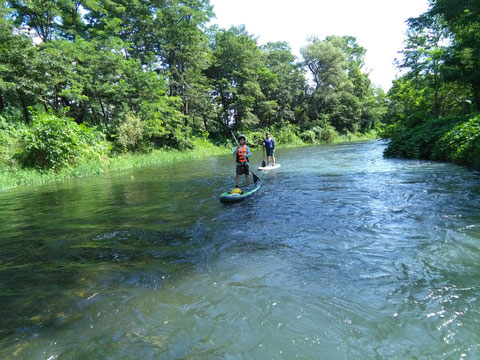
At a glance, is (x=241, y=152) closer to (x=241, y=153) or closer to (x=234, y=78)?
(x=241, y=153)

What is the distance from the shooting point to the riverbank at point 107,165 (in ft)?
45.4

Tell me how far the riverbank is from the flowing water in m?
8.06

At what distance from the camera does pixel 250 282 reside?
12.1 ft

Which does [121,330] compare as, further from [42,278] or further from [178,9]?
[178,9]

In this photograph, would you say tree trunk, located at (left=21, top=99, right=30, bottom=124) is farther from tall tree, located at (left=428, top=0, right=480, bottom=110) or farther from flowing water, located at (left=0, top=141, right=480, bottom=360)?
tall tree, located at (left=428, top=0, right=480, bottom=110)

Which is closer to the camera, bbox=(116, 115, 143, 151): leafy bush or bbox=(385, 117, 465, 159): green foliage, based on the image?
bbox=(385, 117, 465, 159): green foliage

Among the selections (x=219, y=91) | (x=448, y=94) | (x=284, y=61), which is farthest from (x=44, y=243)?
(x=284, y=61)

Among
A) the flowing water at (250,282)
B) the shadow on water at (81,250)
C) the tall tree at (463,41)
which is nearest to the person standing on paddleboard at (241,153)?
the shadow on water at (81,250)

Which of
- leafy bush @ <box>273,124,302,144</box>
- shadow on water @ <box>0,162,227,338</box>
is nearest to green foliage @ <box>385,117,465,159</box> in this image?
shadow on water @ <box>0,162,227,338</box>

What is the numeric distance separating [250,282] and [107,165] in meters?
18.3

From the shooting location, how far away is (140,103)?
2644cm

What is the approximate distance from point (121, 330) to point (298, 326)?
1.74 metres

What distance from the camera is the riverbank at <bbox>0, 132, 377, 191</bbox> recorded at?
13836 millimetres

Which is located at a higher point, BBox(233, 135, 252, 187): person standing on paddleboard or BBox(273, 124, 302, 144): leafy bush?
BBox(273, 124, 302, 144): leafy bush
